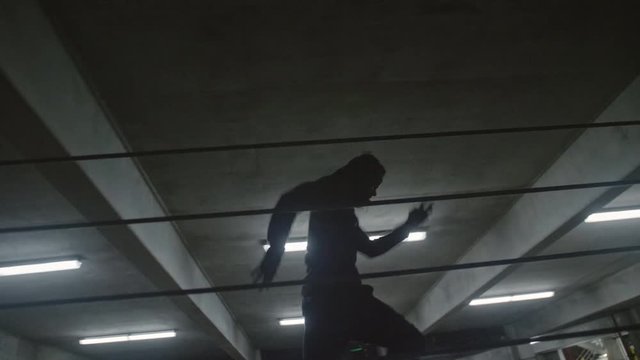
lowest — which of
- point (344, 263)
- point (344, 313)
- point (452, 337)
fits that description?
point (344, 313)

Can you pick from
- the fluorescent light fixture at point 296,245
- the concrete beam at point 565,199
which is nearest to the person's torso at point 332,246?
the concrete beam at point 565,199

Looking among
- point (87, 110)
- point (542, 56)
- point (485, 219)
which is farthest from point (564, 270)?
point (87, 110)

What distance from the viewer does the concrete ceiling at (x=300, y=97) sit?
2615mm

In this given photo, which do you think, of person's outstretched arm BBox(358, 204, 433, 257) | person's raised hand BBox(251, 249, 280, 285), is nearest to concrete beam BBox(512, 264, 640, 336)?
person's outstretched arm BBox(358, 204, 433, 257)

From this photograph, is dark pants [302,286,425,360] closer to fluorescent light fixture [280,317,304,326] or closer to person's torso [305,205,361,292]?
person's torso [305,205,361,292]

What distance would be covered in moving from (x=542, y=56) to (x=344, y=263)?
2231 millimetres

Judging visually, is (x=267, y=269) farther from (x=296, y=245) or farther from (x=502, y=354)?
(x=502, y=354)

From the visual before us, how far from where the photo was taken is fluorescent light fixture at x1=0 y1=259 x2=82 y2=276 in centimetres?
502

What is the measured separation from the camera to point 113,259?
5.22 meters

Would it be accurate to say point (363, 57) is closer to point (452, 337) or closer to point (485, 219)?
point (485, 219)

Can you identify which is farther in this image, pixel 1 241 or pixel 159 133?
pixel 1 241

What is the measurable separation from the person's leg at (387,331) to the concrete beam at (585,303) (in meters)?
8.09

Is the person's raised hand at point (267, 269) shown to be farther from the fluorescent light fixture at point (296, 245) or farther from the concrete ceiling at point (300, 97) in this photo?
the fluorescent light fixture at point (296, 245)

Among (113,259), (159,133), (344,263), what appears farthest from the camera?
(113,259)
